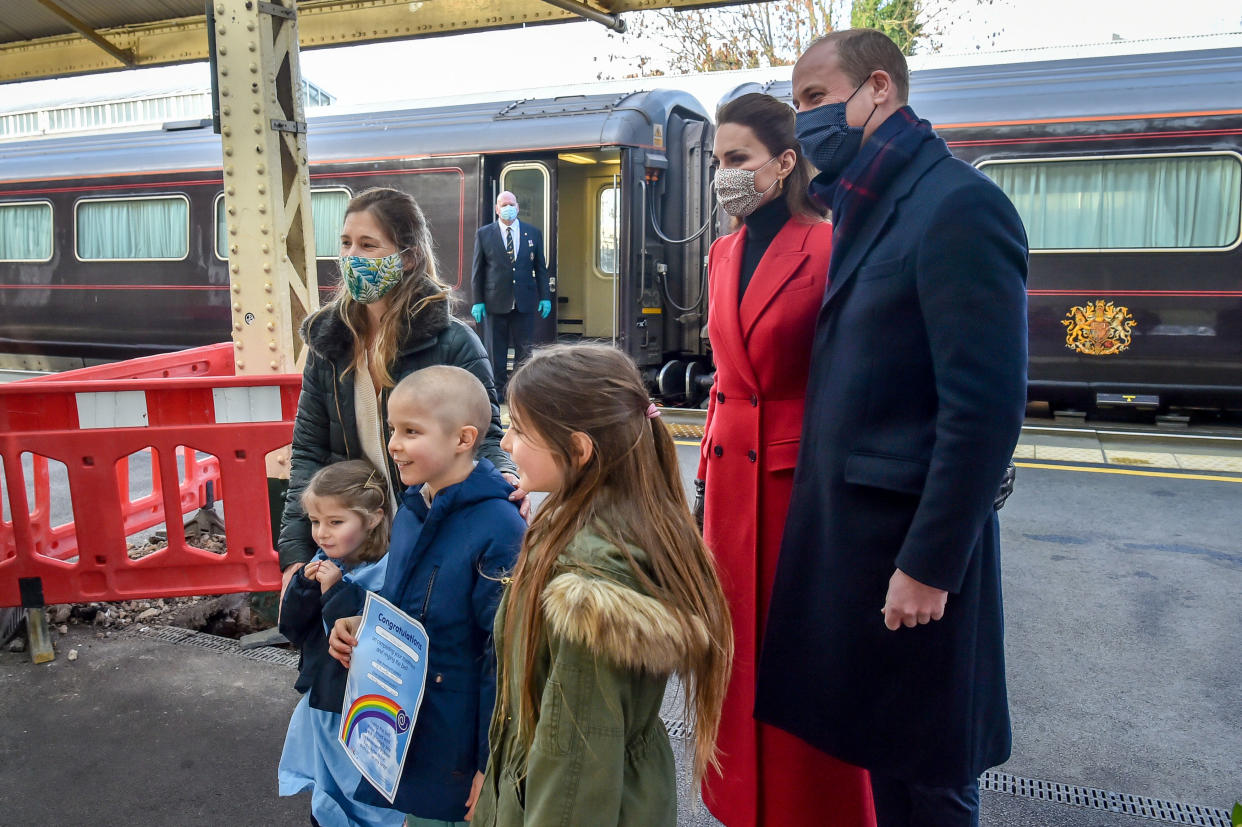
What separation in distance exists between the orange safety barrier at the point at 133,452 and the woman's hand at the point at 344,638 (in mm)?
2028

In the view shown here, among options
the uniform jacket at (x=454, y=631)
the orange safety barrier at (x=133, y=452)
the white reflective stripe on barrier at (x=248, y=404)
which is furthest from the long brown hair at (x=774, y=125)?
the white reflective stripe on barrier at (x=248, y=404)

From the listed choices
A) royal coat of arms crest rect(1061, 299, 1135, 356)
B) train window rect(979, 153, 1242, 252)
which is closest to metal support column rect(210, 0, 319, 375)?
train window rect(979, 153, 1242, 252)

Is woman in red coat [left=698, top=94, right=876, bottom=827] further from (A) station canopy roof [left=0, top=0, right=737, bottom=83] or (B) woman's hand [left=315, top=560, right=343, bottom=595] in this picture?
(A) station canopy roof [left=0, top=0, right=737, bottom=83]

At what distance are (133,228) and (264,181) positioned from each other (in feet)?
31.8

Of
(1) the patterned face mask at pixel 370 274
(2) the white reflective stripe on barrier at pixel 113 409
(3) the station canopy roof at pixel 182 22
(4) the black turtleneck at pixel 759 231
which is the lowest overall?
(2) the white reflective stripe on barrier at pixel 113 409

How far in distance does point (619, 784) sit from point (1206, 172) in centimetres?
896

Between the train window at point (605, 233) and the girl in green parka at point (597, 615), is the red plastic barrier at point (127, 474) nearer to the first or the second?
the girl in green parka at point (597, 615)

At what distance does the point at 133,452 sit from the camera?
14.1ft

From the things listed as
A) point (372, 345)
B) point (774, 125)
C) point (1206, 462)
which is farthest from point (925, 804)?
point (1206, 462)

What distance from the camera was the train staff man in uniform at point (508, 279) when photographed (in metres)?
9.77

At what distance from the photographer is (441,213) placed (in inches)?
428

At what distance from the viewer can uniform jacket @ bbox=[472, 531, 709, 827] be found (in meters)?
1.54

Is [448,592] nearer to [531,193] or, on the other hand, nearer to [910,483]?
[910,483]

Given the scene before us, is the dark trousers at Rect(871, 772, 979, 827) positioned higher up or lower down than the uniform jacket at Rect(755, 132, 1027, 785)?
lower down
